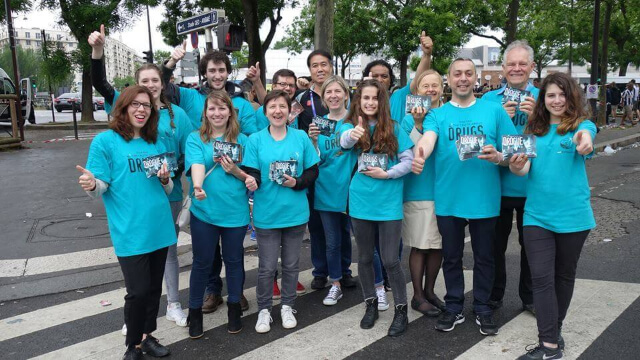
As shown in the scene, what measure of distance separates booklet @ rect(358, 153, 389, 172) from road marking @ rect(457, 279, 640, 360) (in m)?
1.43

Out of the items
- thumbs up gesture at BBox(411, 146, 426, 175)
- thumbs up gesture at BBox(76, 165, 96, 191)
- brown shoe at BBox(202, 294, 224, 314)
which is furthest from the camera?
brown shoe at BBox(202, 294, 224, 314)

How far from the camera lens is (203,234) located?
13.3 feet

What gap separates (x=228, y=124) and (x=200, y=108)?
2.91 feet

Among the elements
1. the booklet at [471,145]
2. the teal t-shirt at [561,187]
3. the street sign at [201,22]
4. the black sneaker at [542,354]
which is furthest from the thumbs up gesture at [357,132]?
the street sign at [201,22]

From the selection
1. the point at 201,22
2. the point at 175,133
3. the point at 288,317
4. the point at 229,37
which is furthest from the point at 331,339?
the point at 229,37

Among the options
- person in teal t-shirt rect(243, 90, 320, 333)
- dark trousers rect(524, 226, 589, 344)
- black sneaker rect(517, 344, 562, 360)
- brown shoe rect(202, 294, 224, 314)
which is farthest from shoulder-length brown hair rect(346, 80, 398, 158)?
brown shoe rect(202, 294, 224, 314)

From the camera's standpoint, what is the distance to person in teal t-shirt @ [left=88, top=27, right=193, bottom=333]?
4152 millimetres

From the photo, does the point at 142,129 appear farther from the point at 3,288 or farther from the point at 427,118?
the point at 3,288

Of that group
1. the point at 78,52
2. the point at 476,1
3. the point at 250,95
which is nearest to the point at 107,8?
the point at 78,52

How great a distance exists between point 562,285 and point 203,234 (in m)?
2.57

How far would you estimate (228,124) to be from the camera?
4141 millimetres

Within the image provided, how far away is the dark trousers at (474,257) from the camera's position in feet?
13.1

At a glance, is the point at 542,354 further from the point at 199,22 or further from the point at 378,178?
the point at 199,22

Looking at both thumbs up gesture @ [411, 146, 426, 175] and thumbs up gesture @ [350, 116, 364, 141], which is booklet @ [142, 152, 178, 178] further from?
thumbs up gesture @ [411, 146, 426, 175]
